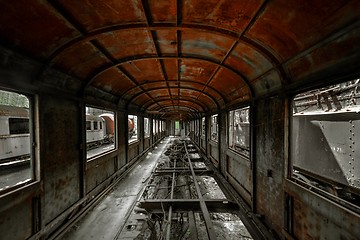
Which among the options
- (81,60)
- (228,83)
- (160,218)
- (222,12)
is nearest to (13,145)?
(81,60)

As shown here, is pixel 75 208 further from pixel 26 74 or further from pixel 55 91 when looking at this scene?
pixel 26 74

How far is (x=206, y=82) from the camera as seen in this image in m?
6.48

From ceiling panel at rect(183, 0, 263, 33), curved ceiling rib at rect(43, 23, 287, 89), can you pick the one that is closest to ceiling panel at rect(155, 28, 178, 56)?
curved ceiling rib at rect(43, 23, 287, 89)

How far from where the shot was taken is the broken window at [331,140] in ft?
10.4

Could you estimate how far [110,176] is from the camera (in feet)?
22.5

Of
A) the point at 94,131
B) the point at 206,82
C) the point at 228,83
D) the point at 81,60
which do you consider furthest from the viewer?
the point at 94,131

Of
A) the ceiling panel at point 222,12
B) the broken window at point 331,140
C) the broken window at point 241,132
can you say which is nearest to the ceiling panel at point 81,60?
the ceiling panel at point 222,12

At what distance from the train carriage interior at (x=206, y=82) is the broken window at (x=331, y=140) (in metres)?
0.02

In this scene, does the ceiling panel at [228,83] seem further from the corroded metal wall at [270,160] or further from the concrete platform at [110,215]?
the concrete platform at [110,215]

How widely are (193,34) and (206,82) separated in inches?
128

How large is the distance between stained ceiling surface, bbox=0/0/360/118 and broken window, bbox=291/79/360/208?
1.32m

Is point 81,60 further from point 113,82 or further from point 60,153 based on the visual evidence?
point 60,153

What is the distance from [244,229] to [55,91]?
524 cm

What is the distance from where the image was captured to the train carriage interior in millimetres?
2316
